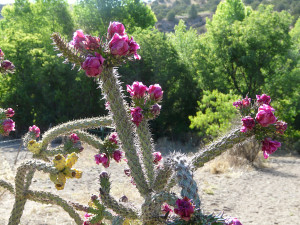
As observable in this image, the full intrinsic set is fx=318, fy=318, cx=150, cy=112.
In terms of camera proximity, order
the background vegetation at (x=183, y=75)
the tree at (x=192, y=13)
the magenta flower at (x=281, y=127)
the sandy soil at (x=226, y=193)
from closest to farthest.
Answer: the magenta flower at (x=281, y=127) < the sandy soil at (x=226, y=193) < the background vegetation at (x=183, y=75) < the tree at (x=192, y=13)

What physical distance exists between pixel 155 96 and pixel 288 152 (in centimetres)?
1308

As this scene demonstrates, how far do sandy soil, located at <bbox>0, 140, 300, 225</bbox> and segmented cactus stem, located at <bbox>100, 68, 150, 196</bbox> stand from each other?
106 inches

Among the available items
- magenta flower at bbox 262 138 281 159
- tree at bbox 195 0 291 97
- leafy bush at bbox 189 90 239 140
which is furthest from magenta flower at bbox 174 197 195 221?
tree at bbox 195 0 291 97

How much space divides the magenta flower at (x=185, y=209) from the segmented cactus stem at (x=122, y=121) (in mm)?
433

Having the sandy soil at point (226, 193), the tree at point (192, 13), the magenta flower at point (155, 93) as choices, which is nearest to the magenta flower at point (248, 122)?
the magenta flower at point (155, 93)

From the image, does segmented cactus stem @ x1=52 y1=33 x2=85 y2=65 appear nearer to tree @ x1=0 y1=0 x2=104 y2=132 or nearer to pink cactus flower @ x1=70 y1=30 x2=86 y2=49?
pink cactus flower @ x1=70 y1=30 x2=86 y2=49

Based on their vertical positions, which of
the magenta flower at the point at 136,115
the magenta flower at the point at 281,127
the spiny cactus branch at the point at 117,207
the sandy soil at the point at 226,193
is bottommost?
the sandy soil at the point at 226,193

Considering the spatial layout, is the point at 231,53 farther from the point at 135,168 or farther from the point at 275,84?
the point at 135,168

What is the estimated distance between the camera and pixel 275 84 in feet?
40.2

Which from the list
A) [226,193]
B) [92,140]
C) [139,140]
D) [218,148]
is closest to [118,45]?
[139,140]

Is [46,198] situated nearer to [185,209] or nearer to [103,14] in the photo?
[185,209]

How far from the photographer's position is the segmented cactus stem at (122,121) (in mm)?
1499

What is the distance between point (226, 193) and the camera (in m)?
6.43

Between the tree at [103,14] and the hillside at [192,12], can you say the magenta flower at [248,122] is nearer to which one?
the tree at [103,14]
